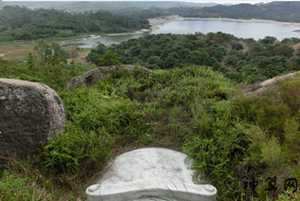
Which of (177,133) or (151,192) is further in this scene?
(177,133)

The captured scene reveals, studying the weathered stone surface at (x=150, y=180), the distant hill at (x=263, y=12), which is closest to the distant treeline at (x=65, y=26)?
the distant hill at (x=263, y=12)

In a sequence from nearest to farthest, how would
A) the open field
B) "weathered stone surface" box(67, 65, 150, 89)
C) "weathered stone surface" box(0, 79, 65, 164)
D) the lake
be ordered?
"weathered stone surface" box(0, 79, 65, 164), "weathered stone surface" box(67, 65, 150, 89), the open field, the lake

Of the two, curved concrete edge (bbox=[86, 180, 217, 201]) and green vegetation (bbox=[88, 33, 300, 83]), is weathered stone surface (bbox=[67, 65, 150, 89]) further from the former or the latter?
green vegetation (bbox=[88, 33, 300, 83])

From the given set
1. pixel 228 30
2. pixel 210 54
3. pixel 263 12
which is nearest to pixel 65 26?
pixel 228 30

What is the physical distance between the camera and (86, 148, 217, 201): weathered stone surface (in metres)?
3.46

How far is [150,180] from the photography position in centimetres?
367

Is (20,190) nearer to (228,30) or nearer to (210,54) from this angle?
(210,54)

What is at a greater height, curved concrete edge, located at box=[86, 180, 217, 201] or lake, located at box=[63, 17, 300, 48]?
curved concrete edge, located at box=[86, 180, 217, 201]

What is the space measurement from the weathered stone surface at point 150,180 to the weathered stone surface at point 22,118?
3.00 feet

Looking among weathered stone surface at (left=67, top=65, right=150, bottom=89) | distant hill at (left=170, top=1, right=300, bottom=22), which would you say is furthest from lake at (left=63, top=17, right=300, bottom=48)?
weathered stone surface at (left=67, top=65, right=150, bottom=89)

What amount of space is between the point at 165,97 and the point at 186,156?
4.34ft

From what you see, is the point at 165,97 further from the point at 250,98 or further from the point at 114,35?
the point at 114,35

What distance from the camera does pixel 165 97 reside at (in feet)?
17.6

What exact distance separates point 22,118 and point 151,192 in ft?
5.58
